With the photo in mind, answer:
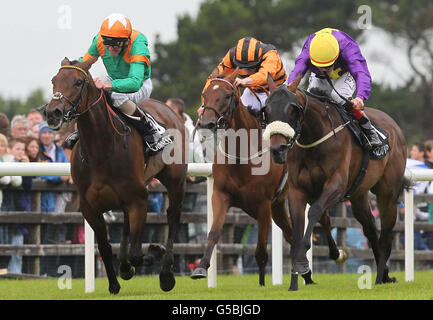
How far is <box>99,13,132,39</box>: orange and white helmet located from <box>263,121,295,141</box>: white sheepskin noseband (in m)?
1.56

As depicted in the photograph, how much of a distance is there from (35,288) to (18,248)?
102 centimetres

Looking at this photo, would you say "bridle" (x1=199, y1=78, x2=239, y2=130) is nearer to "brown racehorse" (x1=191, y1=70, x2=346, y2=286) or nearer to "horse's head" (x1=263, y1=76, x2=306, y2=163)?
"brown racehorse" (x1=191, y1=70, x2=346, y2=286)

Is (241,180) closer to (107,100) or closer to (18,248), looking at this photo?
(107,100)

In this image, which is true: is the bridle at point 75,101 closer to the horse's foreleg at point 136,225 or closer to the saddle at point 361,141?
the horse's foreleg at point 136,225

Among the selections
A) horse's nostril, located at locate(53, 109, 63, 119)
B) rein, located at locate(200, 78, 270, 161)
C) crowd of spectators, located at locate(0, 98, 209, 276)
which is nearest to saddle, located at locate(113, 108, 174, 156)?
rein, located at locate(200, 78, 270, 161)

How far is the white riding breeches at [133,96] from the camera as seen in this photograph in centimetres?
754

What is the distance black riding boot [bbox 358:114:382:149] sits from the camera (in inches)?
306

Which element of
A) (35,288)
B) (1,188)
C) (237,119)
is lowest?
(35,288)

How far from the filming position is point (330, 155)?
7.23m

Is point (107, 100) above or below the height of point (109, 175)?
above
